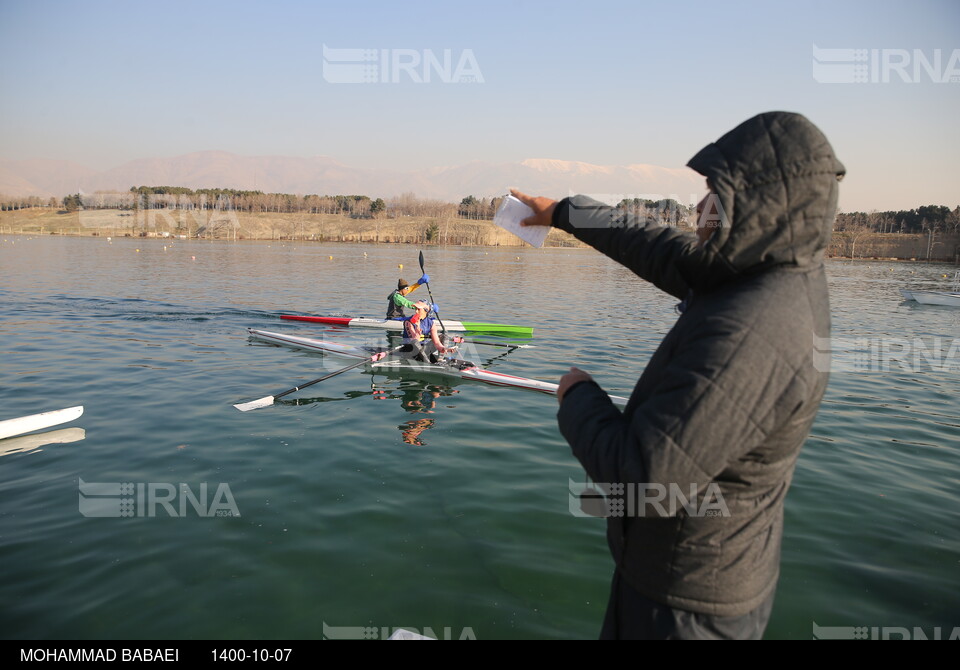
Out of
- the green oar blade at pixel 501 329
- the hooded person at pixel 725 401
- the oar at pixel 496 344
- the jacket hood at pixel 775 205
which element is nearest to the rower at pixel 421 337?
the oar at pixel 496 344

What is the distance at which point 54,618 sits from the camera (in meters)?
4.54

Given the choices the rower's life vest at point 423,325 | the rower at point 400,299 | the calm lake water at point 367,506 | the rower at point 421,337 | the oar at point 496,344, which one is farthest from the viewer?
the rower at point 400,299

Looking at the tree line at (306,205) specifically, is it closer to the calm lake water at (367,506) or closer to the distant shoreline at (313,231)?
the distant shoreline at (313,231)

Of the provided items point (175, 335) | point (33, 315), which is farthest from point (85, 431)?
point (33, 315)

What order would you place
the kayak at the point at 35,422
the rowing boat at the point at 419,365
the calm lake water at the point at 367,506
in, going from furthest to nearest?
the rowing boat at the point at 419,365, the kayak at the point at 35,422, the calm lake water at the point at 367,506

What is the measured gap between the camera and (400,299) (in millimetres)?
17266

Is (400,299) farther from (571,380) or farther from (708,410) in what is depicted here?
(708,410)

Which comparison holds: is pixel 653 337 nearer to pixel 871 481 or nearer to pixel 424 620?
pixel 871 481

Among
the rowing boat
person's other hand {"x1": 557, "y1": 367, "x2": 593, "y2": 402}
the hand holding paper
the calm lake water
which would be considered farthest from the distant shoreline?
person's other hand {"x1": 557, "y1": 367, "x2": 593, "y2": 402}

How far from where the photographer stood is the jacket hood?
164 cm

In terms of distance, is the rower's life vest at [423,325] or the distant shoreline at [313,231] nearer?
the rower's life vest at [423,325]

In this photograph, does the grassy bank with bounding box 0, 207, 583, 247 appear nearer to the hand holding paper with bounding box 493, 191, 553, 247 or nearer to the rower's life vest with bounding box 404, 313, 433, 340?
the rower's life vest with bounding box 404, 313, 433, 340

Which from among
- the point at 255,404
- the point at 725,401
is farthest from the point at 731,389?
A: the point at 255,404

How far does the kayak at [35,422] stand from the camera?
26.7 ft
